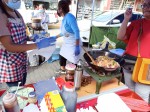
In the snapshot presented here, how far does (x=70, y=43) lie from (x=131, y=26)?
4.10ft

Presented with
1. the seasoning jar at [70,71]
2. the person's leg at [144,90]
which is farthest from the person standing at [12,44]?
the person's leg at [144,90]

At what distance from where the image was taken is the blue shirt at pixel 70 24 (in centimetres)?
225

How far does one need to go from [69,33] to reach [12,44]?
1.34 metres

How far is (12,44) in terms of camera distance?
3.90 ft

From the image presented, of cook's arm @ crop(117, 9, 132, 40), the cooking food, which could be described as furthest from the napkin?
cook's arm @ crop(117, 9, 132, 40)

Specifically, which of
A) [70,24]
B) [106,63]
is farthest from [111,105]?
[70,24]

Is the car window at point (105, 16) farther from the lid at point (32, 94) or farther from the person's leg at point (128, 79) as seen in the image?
the lid at point (32, 94)

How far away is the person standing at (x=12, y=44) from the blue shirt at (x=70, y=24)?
929 millimetres

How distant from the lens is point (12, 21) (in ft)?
4.10

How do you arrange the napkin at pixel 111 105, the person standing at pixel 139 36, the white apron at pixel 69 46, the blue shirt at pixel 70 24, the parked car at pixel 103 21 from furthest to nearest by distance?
the parked car at pixel 103 21 → the white apron at pixel 69 46 → the blue shirt at pixel 70 24 → the person standing at pixel 139 36 → the napkin at pixel 111 105

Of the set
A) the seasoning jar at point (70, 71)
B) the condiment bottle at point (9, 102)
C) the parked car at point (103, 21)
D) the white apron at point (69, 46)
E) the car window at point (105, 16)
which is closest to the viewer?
the condiment bottle at point (9, 102)

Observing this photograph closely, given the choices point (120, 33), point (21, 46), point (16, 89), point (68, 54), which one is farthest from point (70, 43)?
point (16, 89)

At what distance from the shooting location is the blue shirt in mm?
2254

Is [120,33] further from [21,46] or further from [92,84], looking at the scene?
[21,46]
